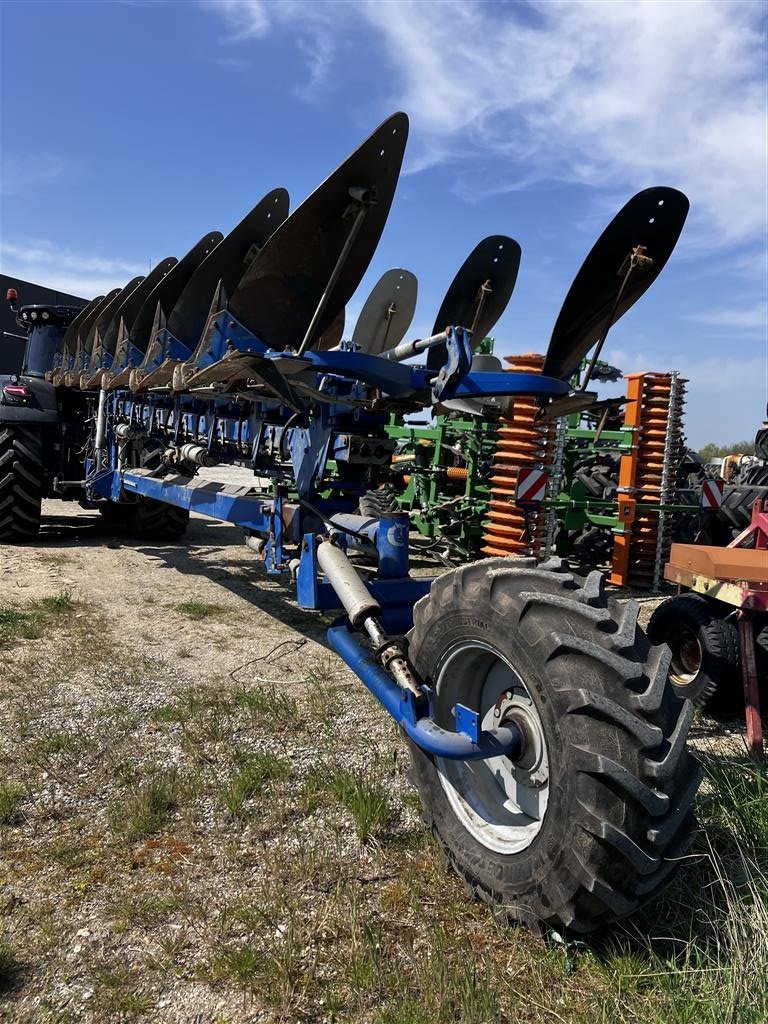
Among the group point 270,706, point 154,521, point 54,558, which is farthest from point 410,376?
point 154,521

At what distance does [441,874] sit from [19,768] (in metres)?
1.86

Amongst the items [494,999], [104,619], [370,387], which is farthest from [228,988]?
[104,619]

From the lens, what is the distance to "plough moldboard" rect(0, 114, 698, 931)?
185 centimetres

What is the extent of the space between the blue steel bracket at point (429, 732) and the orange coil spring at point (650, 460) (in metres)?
6.69

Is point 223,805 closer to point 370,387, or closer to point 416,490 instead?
point 370,387

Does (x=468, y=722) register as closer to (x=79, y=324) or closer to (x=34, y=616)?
(x=34, y=616)

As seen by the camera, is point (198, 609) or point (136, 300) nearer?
point (198, 609)

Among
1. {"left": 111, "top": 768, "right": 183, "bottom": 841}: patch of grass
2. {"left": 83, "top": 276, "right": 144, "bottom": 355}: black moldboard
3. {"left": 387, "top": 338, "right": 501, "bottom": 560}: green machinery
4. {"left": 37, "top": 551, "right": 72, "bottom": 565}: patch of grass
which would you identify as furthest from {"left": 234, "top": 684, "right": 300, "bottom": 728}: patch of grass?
{"left": 83, "top": 276, "right": 144, "bottom": 355}: black moldboard

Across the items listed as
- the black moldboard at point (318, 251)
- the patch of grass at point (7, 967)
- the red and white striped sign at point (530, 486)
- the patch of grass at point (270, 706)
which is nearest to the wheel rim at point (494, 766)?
the patch of grass at point (7, 967)

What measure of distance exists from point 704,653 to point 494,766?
2344 millimetres

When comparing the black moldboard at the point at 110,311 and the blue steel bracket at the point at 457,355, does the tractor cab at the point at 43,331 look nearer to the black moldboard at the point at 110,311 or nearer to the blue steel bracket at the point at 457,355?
the black moldboard at the point at 110,311

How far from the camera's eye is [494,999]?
1841 mm

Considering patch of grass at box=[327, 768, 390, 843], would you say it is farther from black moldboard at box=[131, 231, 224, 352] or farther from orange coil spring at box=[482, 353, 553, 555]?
orange coil spring at box=[482, 353, 553, 555]

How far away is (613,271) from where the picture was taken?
336 centimetres
